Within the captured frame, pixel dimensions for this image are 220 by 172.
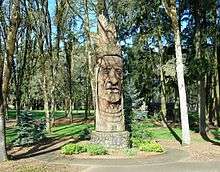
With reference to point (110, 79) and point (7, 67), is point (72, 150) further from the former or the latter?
point (7, 67)

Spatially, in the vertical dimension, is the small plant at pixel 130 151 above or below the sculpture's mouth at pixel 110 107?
below

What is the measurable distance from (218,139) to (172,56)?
1222 cm

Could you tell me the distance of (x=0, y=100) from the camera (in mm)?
16219

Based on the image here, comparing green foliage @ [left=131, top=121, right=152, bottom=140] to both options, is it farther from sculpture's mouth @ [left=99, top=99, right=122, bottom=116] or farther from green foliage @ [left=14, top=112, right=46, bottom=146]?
green foliage @ [left=14, top=112, right=46, bottom=146]

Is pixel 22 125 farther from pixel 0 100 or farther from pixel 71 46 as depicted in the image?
pixel 71 46

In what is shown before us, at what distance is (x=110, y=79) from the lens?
20672 mm

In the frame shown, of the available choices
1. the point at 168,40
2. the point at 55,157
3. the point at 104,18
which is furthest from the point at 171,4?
the point at 168,40

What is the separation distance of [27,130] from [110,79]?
534cm

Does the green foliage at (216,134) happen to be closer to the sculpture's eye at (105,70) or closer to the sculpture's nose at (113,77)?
the sculpture's nose at (113,77)

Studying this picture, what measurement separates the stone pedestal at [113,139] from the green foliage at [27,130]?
3819mm

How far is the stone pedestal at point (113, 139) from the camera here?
19922 mm

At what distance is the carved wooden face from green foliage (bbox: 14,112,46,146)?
156 inches

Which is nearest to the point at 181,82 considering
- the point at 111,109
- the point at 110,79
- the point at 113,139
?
the point at 110,79

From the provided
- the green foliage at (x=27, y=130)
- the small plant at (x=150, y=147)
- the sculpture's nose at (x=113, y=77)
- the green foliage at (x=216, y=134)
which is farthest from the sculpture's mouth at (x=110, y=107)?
the green foliage at (x=216, y=134)
